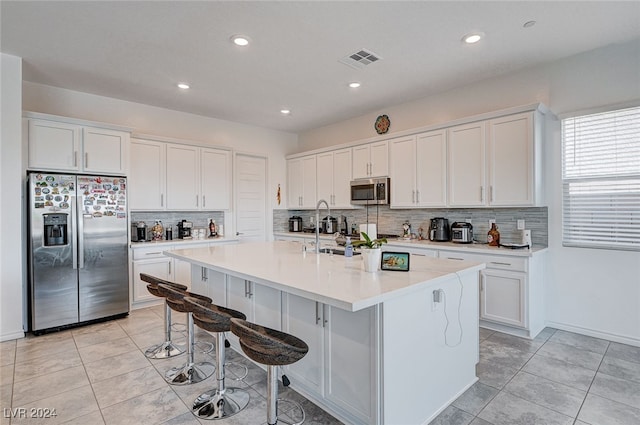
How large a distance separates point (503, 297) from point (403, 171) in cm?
204

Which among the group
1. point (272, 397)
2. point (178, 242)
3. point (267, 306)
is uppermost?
point (178, 242)

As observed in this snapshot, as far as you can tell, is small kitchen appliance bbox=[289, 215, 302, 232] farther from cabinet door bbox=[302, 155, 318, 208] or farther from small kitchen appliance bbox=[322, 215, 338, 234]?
small kitchen appliance bbox=[322, 215, 338, 234]

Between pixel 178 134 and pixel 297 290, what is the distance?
4.42m

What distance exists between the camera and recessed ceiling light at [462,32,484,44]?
9.53ft

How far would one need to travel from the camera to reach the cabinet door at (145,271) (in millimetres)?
4289

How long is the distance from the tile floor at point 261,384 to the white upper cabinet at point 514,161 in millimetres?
1497

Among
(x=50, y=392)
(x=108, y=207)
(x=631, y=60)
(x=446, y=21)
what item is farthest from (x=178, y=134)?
(x=631, y=60)

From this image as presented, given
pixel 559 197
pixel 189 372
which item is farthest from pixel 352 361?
pixel 559 197

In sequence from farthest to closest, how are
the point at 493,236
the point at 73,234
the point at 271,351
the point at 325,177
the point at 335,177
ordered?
1. the point at 325,177
2. the point at 335,177
3. the point at 493,236
4. the point at 73,234
5. the point at 271,351

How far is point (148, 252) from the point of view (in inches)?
173

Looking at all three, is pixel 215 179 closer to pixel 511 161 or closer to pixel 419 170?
pixel 419 170

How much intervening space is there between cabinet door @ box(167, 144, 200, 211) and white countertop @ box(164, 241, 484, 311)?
2056 millimetres

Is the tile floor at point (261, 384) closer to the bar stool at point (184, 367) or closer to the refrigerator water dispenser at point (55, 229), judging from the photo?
the bar stool at point (184, 367)

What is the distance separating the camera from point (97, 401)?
2.26 meters
